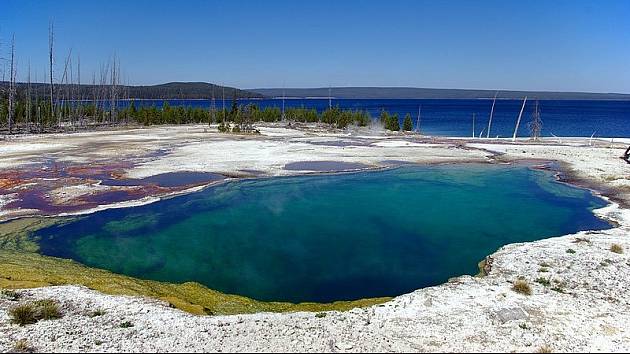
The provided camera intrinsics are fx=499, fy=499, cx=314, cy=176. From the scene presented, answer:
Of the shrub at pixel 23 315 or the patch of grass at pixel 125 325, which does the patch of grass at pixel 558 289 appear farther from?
the shrub at pixel 23 315

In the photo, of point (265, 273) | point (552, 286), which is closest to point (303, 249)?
point (265, 273)

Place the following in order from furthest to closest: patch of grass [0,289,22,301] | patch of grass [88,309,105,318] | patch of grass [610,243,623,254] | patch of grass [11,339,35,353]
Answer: patch of grass [610,243,623,254], patch of grass [0,289,22,301], patch of grass [88,309,105,318], patch of grass [11,339,35,353]

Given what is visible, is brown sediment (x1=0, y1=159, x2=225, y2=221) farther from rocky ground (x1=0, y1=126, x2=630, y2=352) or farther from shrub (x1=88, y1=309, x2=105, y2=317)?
shrub (x1=88, y1=309, x2=105, y2=317)

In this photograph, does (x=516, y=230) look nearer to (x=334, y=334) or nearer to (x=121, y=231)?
(x=334, y=334)

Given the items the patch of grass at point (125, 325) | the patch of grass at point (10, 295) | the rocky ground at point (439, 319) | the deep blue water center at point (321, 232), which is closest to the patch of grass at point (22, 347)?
the rocky ground at point (439, 319)

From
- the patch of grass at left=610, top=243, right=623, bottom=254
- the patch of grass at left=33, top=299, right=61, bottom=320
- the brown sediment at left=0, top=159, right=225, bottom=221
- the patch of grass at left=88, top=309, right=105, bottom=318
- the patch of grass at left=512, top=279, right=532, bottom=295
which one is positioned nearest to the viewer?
the patch of grass at left=33, top=299, right=61, bottom=320

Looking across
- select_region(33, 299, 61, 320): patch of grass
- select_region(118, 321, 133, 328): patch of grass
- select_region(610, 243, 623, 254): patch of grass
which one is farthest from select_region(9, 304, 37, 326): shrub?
select_region(610, 243, 623, 254): patch of grass

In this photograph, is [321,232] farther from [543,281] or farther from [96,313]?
[96,313]
